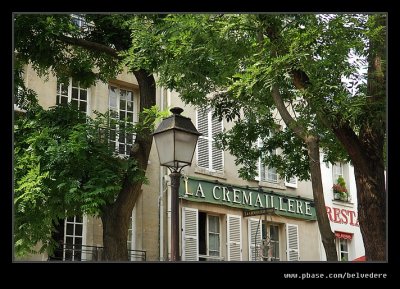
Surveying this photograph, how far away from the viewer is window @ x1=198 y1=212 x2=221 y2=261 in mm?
16906

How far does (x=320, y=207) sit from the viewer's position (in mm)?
9742

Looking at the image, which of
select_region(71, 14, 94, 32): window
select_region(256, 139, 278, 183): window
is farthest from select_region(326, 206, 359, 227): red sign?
select_region(71, 14, 94, 32): window

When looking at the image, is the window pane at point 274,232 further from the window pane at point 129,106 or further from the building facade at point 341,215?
the window pane at point 129,106

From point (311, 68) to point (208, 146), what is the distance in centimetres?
A: 848

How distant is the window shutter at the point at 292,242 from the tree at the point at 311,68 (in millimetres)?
8793

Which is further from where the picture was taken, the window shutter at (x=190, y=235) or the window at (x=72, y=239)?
the window shutter at (x=190, y=235)

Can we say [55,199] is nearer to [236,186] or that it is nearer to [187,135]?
[187,135]

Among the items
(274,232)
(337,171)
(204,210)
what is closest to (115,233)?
(204,210)

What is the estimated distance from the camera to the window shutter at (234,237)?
17344 millimetres

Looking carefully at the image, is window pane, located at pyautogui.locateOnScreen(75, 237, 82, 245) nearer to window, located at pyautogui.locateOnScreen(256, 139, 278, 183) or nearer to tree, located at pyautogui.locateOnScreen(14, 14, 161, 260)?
tree, located at pyautogui.locateOnScreen(14, 14, 161, 260)

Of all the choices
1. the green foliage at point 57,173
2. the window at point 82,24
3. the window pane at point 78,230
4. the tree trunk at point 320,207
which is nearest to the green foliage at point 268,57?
the tree trunk at point 320,207

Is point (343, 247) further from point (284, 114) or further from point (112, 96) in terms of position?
point (284, 114)

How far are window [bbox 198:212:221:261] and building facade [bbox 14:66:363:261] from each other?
3cm
